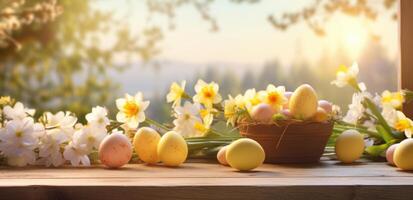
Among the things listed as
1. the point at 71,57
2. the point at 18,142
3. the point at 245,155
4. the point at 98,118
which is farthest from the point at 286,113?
the point at 71,57

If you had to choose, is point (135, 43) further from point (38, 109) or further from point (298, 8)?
point (298, 8)

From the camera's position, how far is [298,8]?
166 centimetres

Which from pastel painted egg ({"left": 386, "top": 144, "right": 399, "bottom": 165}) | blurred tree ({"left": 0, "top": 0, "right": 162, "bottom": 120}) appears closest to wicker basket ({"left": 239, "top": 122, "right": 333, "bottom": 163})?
pastel painted egg ({"left": 386, "top": 144, "right": 399, "bottom": 165})

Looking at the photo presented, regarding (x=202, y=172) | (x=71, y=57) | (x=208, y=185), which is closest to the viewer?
(x=208, y=185)

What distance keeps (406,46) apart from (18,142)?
2.75ft

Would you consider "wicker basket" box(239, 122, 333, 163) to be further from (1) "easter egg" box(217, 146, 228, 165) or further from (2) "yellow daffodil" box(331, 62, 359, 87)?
(2) "yellow daffodil" box(331, 62, 359, 87)

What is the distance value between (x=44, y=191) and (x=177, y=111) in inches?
17.4

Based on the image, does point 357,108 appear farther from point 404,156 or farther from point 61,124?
point 61,124

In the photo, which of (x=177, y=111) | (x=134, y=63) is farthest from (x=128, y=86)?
(x=177, y=111)

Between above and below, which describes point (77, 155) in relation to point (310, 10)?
below

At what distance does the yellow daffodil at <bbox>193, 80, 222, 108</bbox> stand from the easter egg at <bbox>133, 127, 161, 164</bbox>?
0.14 meters

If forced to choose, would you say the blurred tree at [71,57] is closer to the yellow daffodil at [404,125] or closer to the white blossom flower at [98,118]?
the white blossom flower at [98,118]

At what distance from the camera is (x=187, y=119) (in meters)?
1.26

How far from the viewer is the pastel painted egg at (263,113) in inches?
44.1
